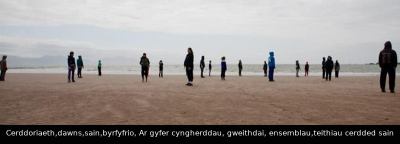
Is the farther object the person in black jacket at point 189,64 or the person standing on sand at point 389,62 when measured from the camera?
the person in black jacket at point 189,64

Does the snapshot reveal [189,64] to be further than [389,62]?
Yes

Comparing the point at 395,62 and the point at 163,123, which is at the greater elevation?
the point at 395,62

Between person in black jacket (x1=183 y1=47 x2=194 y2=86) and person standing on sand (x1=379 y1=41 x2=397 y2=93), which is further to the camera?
person in black jacket (x1=183 y1=47 x2=194 y2=86)

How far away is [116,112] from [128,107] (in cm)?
75
